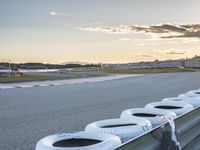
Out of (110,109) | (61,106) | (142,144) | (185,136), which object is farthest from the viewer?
(61,106)

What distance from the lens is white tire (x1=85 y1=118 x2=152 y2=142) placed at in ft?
13.8

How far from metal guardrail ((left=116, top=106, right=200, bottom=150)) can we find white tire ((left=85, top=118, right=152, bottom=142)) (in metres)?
0.37

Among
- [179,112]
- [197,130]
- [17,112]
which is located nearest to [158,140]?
[197,130]

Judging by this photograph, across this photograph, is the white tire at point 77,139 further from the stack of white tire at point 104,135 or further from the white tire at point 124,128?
the white tire at point 124,128

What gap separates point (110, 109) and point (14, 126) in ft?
11.4

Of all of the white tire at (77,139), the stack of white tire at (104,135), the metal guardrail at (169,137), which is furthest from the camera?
the white tire at (77,139)

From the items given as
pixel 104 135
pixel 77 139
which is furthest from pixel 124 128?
pixel 77 139

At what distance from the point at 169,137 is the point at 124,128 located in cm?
62

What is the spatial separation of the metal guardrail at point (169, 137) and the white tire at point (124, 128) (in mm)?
366

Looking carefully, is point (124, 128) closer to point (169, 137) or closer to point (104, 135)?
point (104, 135)

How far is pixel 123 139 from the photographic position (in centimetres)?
419

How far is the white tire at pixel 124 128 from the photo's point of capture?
4199mm

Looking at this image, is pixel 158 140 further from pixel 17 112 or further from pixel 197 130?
pixel 17 112

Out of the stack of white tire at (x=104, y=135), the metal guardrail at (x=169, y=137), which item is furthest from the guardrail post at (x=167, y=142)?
the stack of white tire at (x=104, y=135)
